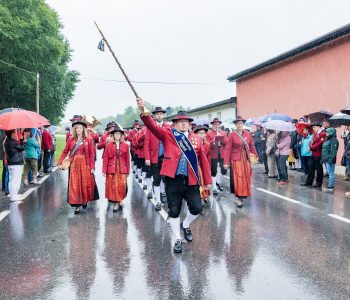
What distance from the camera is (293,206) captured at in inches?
378

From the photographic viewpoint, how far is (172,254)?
5.89 metres

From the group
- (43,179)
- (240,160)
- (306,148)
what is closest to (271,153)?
(306,148)

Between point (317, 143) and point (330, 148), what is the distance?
22.5 inches

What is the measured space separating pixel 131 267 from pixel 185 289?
0.99m

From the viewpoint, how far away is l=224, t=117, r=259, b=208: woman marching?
9.34 metres

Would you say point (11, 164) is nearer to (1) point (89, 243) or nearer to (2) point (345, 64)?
(1) point (89, 243)

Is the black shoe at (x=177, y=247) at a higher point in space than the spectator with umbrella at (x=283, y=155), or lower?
lower

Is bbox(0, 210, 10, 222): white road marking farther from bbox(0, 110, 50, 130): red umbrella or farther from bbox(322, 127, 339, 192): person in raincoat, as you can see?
bbox(322, 127, 339, 192): person in raincoat

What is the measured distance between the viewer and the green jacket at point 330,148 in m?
12.0

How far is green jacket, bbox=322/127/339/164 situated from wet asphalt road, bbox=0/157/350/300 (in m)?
A: 2.55

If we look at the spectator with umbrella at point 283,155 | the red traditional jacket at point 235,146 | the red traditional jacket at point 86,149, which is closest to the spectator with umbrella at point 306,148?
the spectator with umbrella at point 283,155

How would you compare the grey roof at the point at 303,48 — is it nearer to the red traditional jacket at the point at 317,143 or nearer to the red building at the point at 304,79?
the red building at the point at 304,79

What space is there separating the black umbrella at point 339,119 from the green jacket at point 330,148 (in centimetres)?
79

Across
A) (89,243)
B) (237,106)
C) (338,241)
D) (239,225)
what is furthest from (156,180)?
(237,106)
